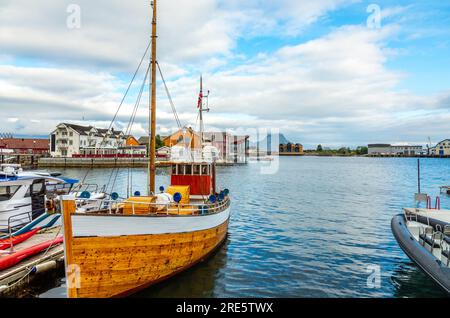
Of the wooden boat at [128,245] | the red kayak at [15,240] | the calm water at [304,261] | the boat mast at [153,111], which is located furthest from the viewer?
the boat mast at [153,111]

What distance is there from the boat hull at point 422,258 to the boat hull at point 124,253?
872 cm

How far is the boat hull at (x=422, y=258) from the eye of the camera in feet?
35.0

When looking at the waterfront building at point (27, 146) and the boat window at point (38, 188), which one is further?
the waterfront building at point (27, 146)

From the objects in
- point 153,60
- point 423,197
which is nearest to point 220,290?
point 153,60

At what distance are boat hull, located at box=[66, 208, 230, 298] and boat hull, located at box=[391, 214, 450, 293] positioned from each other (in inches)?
343

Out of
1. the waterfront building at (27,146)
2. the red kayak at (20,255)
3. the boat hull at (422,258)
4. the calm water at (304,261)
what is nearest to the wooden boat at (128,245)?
the calm water at (304,261)

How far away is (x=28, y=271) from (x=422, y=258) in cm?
1456

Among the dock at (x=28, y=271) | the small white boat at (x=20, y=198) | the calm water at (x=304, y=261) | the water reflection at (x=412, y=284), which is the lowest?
the water reflection at (x=412, y=284)

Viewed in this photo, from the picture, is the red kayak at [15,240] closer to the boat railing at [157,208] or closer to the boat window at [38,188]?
the boat window at [38,188]

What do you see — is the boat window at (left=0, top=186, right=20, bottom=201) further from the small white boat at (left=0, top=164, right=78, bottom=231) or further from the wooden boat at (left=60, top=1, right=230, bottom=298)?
the wooden boat at (left=60, top=1, right=230, bottom=298)

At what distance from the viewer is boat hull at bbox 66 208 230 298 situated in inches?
384

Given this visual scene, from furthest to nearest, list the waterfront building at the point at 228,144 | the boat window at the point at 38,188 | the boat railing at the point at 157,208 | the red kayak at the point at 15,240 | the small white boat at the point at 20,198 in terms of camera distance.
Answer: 1. the waterfront building at the point at 228,144
2. the boat window at the point at 38,188
3. the small white boat at the point at 20,198
4. the red kayak at the point at 15,240
5. the boat railing at the point at 157,208

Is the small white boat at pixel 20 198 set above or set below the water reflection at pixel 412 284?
above

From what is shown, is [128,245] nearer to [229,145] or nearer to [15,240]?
[15,240]
